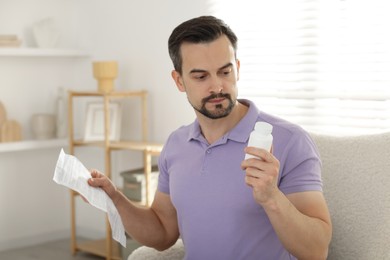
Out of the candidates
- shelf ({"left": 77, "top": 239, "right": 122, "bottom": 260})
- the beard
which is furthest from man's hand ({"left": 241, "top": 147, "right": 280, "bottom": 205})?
shelf ({"left": 77, "top": 239, "right": 122, "bottom": 260})

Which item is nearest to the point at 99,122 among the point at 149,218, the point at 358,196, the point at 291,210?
the point at 149,218

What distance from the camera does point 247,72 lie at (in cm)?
368

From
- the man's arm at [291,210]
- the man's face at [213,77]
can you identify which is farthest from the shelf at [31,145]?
the man's arm at [291,210]

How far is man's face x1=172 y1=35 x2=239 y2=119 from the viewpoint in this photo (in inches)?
80.0

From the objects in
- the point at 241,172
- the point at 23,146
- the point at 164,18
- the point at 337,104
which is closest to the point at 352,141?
the point at 241,172

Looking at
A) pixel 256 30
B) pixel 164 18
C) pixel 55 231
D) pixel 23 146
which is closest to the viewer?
pixel 256 30

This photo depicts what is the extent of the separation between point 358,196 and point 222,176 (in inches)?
15.8

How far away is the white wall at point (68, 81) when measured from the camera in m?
4.22

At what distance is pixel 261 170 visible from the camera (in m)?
1.64

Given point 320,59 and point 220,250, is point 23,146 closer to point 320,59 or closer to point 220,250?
point 320,59

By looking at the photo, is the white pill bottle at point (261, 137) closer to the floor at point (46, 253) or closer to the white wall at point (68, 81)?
the white wall at point (68, 81)

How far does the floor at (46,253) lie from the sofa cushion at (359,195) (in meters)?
2.44

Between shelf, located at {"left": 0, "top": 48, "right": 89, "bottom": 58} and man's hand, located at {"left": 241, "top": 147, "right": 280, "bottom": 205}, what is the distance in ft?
9.84

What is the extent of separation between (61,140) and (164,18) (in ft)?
3.68
